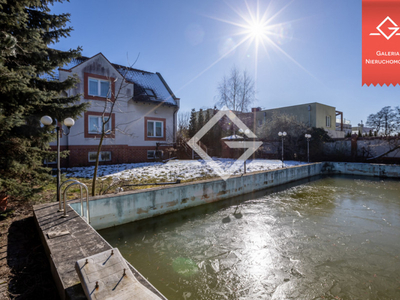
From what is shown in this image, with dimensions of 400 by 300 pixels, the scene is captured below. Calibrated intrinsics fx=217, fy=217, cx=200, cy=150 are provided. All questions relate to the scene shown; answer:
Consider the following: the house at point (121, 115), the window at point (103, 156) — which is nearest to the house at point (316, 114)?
the house at point (121, 115)

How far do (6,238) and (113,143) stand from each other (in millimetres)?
10356

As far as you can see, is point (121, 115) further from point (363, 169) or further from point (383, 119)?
point (383, 119)

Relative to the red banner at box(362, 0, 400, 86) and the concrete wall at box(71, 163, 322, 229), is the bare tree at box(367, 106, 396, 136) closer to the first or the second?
the red banner at box(362, 0, 400, 86)

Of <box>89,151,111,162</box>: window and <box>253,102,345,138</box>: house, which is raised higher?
<box>253,102,345,138</box>: house

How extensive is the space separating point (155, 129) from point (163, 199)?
9792mm

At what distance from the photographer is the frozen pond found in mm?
3621

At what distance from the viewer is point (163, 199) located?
689 centimetres

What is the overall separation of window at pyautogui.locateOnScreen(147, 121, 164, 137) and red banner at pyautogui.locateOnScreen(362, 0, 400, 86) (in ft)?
40.8

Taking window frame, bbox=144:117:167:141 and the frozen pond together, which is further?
window frame, bbox=144:117:167:141

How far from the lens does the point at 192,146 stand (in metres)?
18.2

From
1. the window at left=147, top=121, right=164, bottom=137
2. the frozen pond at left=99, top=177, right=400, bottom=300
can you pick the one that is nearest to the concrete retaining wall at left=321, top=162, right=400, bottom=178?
the frozen pond at left=99, top=177, right=400, bottom=300

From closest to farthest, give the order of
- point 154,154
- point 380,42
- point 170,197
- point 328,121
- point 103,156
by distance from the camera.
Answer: point 380,42 → point 170,197 → point 103,156 → point 154,154 → point 328,121

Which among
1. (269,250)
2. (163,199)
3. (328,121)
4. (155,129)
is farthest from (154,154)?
(328,121)

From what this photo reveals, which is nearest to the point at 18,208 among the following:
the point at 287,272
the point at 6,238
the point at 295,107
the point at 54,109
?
the point at 6,238
